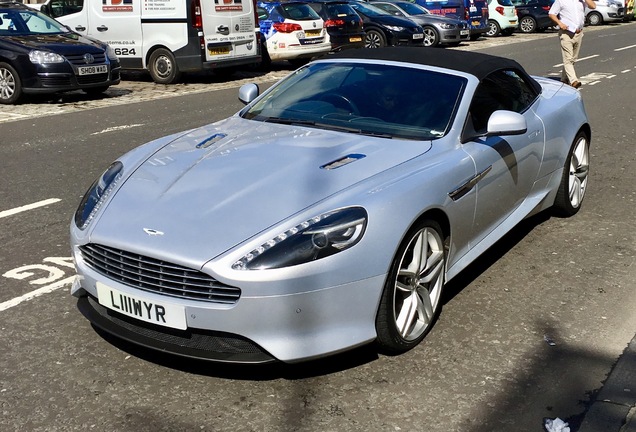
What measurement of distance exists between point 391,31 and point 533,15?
11.6 meters

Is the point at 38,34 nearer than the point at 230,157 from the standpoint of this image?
No

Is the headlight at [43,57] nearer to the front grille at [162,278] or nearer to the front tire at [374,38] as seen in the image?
the front grille at [162,278]

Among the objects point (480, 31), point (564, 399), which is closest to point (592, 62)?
point (480, 31)

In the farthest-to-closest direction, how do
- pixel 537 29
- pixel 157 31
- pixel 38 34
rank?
pixel 537 29, pixel 157 31, pixel 38 34

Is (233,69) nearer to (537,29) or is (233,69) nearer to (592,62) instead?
(592,62)

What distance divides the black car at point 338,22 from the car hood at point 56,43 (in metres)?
6.68

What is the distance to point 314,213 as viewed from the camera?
3.91m

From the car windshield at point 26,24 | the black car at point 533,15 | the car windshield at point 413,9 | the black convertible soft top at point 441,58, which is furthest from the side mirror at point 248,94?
the black car at point 533,15

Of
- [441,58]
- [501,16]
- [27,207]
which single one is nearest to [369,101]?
[441,58]

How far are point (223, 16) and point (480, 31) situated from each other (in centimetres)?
1366

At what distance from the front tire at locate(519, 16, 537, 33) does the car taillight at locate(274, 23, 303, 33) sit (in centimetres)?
1687

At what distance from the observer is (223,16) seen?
1675 centimetres

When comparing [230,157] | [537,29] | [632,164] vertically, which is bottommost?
[537,29]

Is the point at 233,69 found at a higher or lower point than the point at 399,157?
lower
